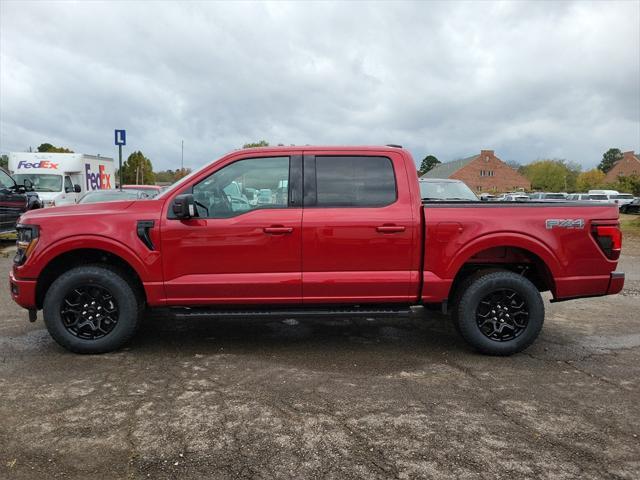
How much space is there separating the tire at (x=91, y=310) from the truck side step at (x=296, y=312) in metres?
0.42

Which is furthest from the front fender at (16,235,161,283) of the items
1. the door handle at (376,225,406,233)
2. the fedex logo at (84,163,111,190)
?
the fedex logo at (84,163,111,190)

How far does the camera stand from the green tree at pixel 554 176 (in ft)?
243

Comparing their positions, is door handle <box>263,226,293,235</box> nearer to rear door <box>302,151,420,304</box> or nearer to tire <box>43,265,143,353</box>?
rear door <box>302,151,420,304</box>

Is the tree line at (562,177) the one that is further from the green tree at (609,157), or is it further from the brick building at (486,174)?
the green tree at (609,157)

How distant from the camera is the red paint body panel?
4.42 metres

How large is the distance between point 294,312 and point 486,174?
7251cm

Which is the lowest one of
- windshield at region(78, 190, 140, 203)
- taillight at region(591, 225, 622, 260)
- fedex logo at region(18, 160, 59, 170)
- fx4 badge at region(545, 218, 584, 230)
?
taillight at region(591, 225, 622, 260)

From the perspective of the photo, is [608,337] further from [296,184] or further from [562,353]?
[296,184]

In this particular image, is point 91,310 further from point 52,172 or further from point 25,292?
point 52,172

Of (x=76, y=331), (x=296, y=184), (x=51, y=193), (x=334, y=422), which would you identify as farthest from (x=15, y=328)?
(x=51, y=193)

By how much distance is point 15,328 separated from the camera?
5.43 m

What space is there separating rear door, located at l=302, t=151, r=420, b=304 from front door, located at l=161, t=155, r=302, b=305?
5.5 inches

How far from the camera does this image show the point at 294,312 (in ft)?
15.0

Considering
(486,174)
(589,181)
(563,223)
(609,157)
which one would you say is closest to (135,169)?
(486,174)
